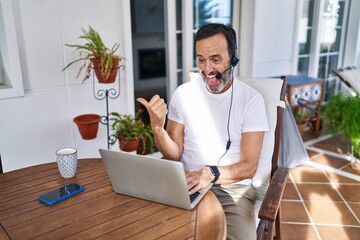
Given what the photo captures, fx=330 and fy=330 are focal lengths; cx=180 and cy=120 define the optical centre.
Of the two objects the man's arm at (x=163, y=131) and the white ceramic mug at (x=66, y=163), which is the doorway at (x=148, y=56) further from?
the white ceramic mug at (x=66, y=163)

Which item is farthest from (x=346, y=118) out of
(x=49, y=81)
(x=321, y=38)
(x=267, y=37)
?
(x=49, y=81)

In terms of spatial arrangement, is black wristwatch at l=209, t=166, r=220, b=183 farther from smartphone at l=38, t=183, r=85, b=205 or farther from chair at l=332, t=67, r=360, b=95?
chair at l=332, t=67, r=360, b=95

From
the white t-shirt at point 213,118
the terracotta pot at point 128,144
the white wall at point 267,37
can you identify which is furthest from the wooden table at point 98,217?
the white wall at point 267,37

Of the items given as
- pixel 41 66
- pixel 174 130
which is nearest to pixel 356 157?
pixel 174 130

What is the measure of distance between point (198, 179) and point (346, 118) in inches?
93.9

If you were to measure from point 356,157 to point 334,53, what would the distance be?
6.05ft

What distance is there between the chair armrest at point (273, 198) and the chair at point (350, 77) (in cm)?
222

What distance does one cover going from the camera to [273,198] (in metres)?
1.30

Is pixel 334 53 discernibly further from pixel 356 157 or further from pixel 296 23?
pixel 356 157

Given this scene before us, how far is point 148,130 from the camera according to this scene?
2.49 meters

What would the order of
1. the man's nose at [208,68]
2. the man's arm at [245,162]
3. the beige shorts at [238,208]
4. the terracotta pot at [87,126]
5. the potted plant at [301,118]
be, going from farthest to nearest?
1. the potted plant at [301,118]
2. the terracotta pot at [87,126]
3. the man's nose at [208,68]
4. the man's arm at [245,162]
5. the beige shorts at [238,208]

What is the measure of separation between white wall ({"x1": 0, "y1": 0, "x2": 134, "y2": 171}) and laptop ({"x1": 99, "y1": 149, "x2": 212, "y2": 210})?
1.25 meters

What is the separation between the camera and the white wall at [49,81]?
2088mm

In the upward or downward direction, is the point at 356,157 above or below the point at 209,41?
below
